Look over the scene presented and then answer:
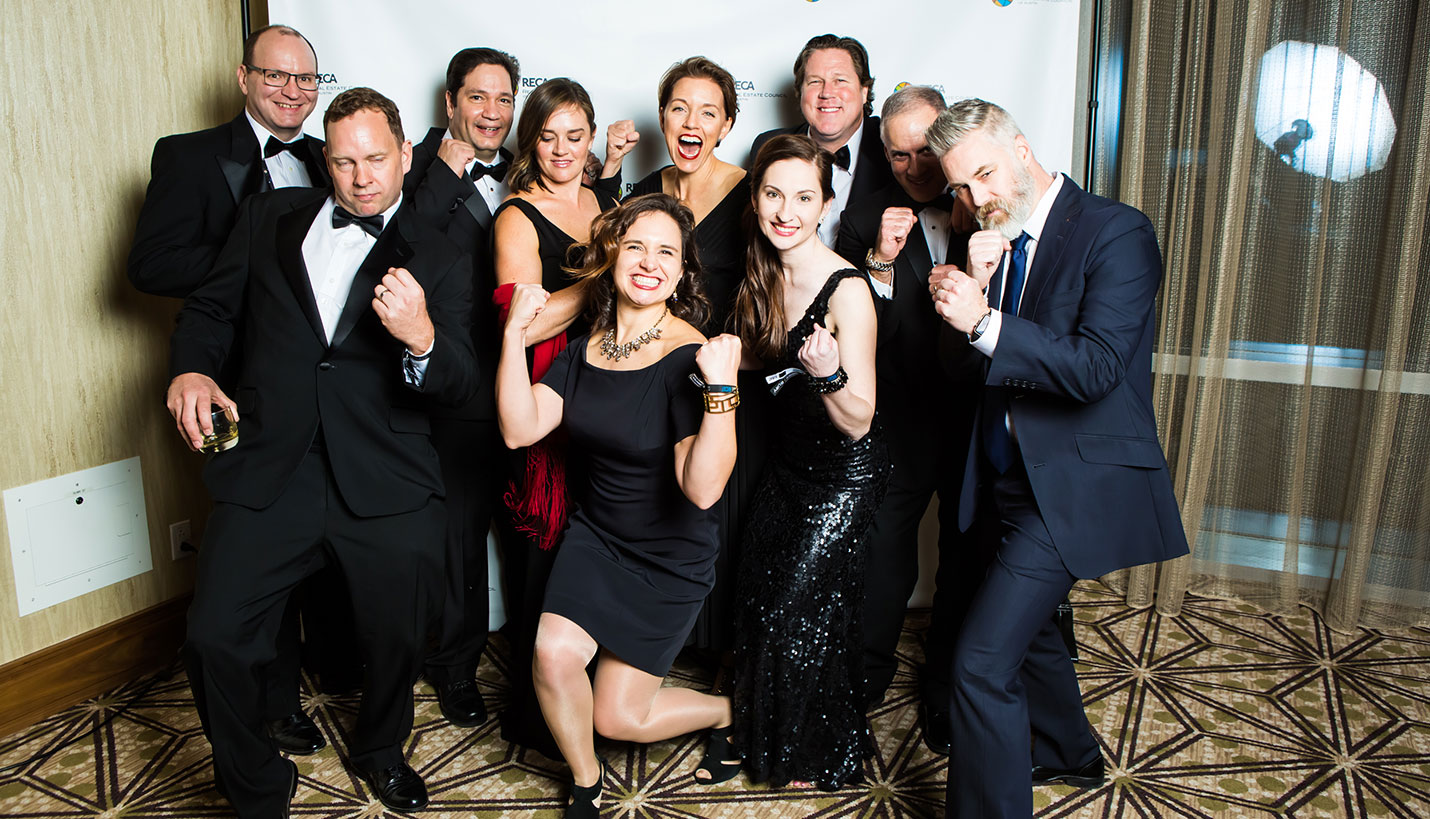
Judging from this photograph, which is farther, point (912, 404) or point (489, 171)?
point (489, 171)

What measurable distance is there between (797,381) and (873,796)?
106cm

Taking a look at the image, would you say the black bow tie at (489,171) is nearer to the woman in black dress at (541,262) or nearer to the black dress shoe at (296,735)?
the woman in black dress at (541,262)

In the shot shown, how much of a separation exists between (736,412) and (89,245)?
6.67 ft

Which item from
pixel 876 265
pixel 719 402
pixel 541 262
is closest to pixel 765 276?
pixel 876 265

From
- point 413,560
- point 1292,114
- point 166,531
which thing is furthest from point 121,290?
point 1292,114

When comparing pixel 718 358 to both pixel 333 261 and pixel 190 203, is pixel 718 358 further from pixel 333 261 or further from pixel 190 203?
pixel 190 203

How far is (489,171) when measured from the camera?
3.04 m

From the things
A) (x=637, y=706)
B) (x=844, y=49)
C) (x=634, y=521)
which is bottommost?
(x=637, y=706)

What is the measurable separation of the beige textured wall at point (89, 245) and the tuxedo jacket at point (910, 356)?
221 centimetres

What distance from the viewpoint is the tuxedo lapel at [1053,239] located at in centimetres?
215

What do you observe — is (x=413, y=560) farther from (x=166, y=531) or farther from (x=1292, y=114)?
(x=1292, y=114)

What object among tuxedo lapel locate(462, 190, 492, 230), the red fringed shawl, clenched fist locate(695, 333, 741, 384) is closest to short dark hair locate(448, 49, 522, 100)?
tuxedo lapel locate(462, 190, 492, 230)

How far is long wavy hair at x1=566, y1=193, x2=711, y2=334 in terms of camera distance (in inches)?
94.2

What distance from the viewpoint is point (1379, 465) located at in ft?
10.9
